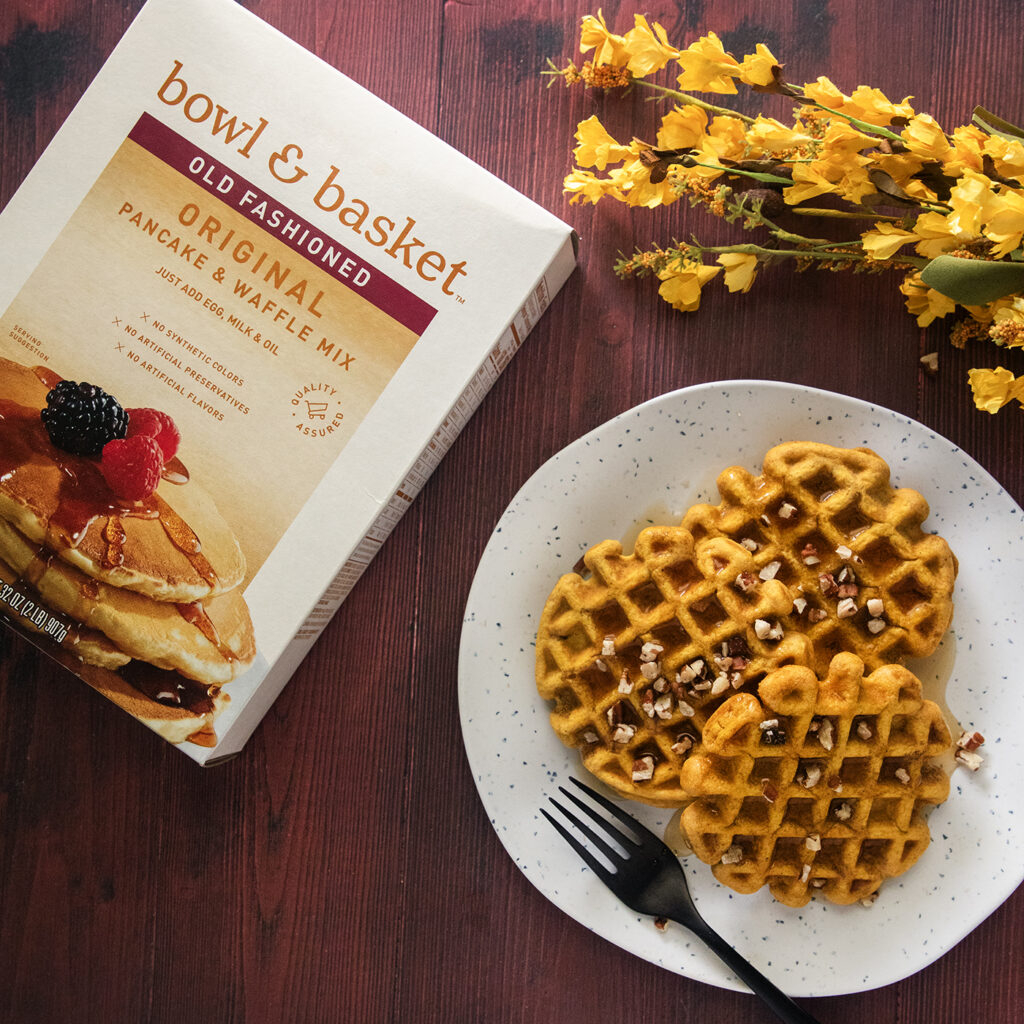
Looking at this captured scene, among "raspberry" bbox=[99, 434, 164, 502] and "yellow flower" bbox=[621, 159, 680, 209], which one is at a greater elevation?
"yellow flower" bbox=[621, 159, 680, 209]

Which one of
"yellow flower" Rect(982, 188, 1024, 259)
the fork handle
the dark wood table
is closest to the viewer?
"yellow flower" Rect(982, 188, 1024, 259)

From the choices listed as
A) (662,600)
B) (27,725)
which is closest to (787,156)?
(662,600)

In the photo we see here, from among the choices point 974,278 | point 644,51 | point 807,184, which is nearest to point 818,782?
point 974,278

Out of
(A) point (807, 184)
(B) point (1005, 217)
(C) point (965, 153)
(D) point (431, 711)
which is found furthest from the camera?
(D) point (431, 711)

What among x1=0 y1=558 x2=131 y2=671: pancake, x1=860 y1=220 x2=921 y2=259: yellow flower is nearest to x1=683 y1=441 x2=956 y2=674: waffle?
x1=860 y1=220 x2=921 y2=259: yellow flower

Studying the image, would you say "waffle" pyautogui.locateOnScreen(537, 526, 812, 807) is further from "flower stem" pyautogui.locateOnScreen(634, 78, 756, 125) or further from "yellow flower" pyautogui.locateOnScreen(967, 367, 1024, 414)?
"flower stem" pyautogui.locateOnScreen(634, 78, 756, 125)

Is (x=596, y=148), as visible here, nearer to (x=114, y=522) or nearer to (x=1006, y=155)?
(x=1006, y=155)

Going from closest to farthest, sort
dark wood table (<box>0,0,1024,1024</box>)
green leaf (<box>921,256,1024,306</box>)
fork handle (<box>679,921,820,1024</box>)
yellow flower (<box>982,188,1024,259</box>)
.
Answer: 1. yellow flower (<box>982,188,1024,259</box>)
2. green leaf (<box>921,256,1024,306</box>)
3. fork handle (<box>679,921,820,1024</box>)
4. dark wood table (<box>0,0,1024,1024</box>)
